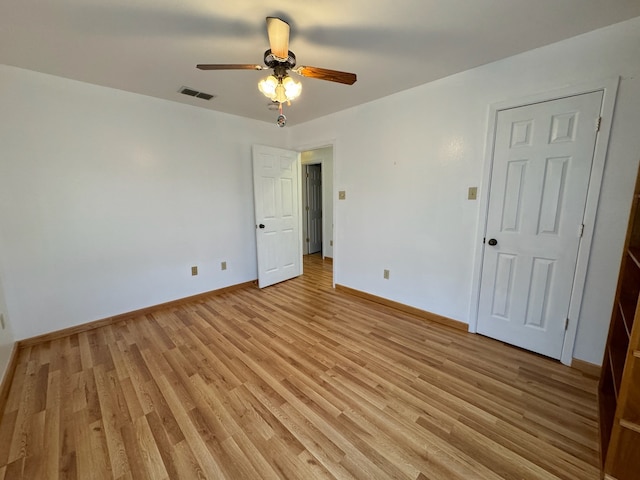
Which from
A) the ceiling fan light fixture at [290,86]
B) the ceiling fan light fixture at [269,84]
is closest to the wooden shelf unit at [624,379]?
the ceiling fan light fixture at [290,86]

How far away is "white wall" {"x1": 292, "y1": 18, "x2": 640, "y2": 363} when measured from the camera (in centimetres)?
170

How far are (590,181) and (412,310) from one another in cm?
182

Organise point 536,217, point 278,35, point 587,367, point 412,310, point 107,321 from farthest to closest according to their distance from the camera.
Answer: point 412,310
point 107,321
point 536,217
point 587,367
point 278,35

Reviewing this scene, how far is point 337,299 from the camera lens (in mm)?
3311

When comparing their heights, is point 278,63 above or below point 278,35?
below

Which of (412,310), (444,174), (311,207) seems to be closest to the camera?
(444,174)

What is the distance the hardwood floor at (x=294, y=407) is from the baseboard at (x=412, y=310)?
99mm

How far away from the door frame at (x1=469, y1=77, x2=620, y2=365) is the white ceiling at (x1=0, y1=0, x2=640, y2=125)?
14.0 inches

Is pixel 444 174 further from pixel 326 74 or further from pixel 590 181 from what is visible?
pixel 326 74

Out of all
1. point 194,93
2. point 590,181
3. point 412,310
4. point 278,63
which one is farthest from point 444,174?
point 194,93

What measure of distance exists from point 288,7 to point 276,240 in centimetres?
277

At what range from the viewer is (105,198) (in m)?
2.56

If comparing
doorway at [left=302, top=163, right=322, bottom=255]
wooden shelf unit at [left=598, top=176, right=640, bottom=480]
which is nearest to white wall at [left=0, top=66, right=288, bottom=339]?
doorway at [left=302, top=163, right=322, bottom=255]

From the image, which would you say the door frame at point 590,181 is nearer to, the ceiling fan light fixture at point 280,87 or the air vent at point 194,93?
the ceiling fan light fixture at point 280,87
